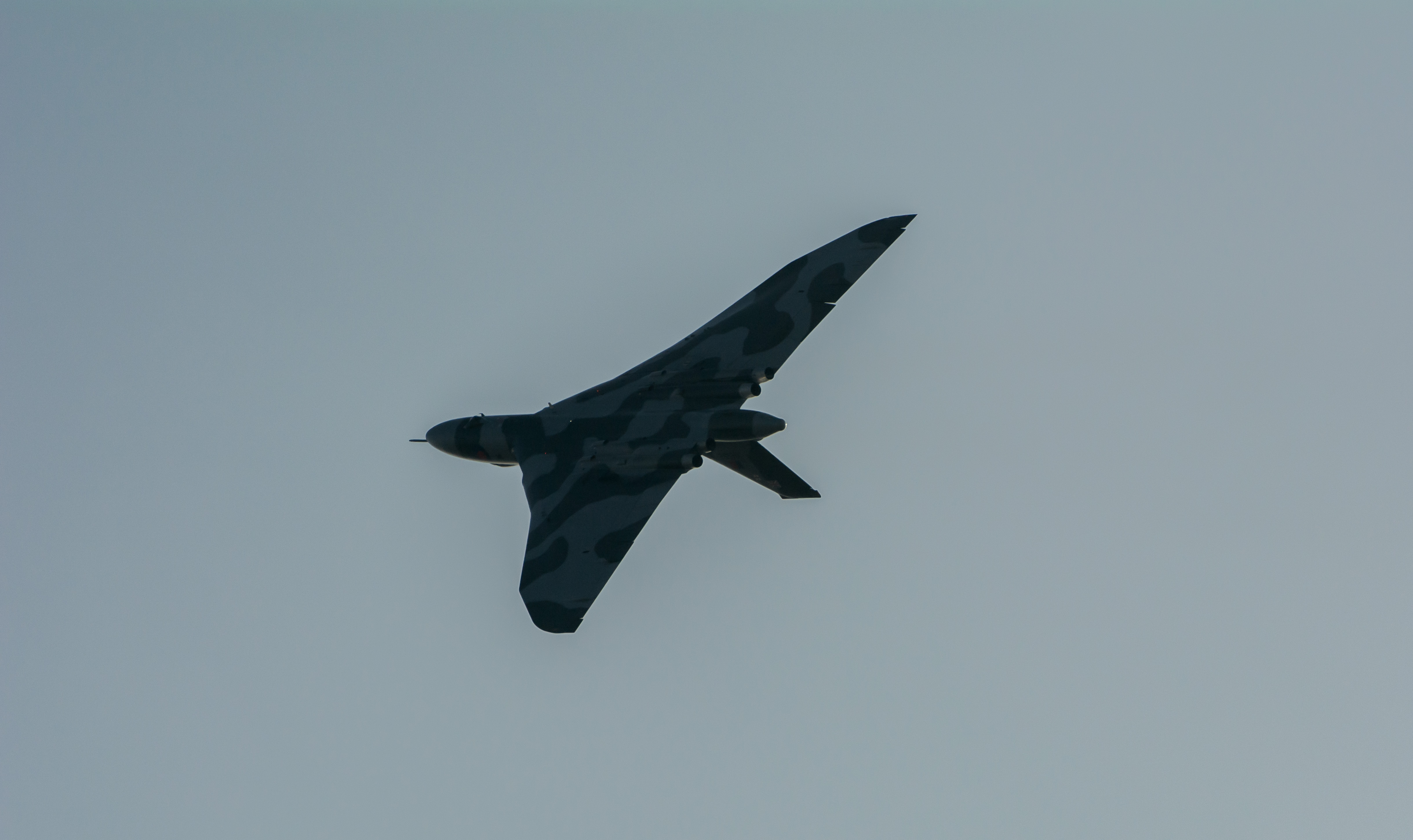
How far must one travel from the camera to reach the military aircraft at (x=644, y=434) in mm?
36875

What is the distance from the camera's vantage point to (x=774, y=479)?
40594 mm

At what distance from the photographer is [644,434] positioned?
1555 inches

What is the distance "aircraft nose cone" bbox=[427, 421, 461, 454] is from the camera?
44719 mm

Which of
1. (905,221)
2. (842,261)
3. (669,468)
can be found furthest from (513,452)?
(905,221)

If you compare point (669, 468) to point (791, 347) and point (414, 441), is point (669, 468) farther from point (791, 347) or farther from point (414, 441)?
point (414, 441)

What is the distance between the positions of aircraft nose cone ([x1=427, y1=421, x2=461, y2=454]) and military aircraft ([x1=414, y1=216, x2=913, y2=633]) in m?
0.05

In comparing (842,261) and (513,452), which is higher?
(842,261)

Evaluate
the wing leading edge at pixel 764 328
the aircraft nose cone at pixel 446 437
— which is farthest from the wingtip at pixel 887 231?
the aircraft nose cone at pixel 446 437

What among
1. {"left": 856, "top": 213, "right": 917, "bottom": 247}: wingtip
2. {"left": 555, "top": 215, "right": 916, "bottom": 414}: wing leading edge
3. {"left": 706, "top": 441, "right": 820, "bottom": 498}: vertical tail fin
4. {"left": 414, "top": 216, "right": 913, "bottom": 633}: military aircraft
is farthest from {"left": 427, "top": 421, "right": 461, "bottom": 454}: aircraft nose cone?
{"left": 856, "top": 213, "right": 917, "bottom": 247}: wingtip

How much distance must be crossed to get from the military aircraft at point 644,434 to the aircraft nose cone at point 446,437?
0.05 metres

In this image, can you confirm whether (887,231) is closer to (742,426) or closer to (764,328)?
(764,328)

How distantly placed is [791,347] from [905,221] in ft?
22.2

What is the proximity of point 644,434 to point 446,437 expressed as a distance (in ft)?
31.8

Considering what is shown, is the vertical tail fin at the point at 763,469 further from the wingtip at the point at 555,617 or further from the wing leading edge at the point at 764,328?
the wingtip at the point at 555,617
